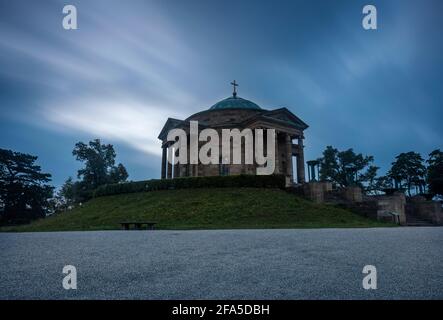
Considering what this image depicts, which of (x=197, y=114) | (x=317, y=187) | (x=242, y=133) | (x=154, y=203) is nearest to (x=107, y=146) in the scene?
(x=197, y=114)

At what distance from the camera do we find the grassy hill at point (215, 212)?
20.6m

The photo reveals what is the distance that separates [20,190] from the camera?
48875mm

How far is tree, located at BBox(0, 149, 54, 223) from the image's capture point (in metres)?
47.2

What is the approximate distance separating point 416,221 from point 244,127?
27.3m

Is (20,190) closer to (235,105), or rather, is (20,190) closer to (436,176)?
(235,105)

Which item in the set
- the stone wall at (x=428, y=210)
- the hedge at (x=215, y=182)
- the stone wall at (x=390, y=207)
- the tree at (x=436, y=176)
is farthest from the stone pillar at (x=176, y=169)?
the tree at (x=436, y=176)

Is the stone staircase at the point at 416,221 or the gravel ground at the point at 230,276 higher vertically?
the gravel ground at the point at 230,276

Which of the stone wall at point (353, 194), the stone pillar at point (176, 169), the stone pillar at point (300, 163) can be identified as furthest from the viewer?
the stone pillar at point (176, 169)

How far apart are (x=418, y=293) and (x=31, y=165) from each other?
202 ft

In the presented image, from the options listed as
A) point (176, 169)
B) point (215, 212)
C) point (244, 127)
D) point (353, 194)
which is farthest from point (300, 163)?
point (215, 212)

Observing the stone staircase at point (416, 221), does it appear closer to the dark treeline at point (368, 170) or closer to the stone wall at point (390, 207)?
the stone wall at point (390, 207)

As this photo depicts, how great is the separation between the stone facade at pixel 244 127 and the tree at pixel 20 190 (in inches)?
920

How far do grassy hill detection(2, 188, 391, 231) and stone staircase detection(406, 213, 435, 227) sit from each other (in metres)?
4.17

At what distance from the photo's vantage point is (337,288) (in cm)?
340
